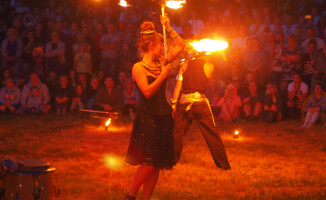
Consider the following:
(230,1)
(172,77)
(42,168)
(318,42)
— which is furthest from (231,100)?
(42,168)

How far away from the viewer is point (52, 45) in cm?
1562

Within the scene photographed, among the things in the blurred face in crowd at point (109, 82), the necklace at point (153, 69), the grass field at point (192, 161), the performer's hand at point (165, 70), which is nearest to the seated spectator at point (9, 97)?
the grass field at point (192, 161)

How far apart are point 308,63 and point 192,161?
7104 millimetres

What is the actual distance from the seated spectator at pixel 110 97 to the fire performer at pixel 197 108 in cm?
720

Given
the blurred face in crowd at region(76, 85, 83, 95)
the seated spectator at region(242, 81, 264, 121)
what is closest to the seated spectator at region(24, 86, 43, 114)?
the blurred face in crowd at region(76, 85, 83, 95)

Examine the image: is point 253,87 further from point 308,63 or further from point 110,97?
point 110,97

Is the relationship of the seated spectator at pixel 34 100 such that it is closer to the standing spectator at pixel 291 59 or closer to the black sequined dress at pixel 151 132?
the standing spectator at pixel 291 59

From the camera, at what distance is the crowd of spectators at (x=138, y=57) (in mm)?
13664

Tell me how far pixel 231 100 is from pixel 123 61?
4010 millimetres

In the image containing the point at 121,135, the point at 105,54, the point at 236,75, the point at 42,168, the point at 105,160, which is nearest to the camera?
the point at 42,168

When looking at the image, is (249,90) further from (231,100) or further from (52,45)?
(52,45)

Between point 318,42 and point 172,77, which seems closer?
point 318,42

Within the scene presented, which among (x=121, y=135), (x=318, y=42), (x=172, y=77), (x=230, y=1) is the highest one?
(x=230, y=1)

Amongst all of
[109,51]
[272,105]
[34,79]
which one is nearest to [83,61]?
[109,51]
